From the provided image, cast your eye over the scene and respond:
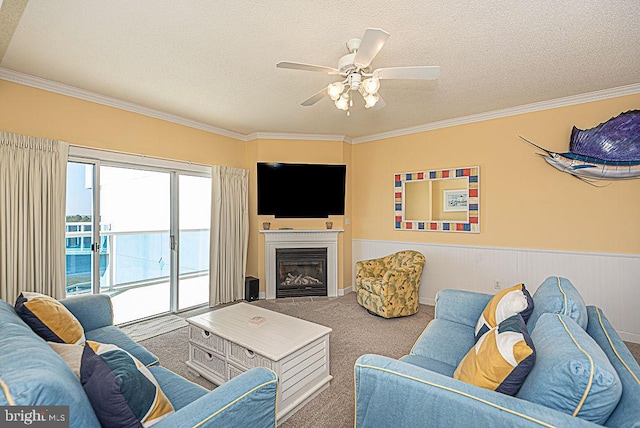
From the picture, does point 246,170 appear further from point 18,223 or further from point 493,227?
→ point 493,227

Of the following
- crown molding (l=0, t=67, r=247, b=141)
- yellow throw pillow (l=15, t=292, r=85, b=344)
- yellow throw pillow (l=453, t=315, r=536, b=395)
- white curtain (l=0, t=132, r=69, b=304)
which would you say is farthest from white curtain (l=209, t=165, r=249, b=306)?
yellow throw pillow (l=453, t=315, r=536, b=395)

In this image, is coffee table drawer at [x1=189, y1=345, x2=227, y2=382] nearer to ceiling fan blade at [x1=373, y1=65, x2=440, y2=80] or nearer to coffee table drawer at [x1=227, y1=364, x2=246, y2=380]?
coffee table drawer at [x1=227, y1=364, x2=246, y2=380]

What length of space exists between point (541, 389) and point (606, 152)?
137 inches

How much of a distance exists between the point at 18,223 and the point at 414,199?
186 inches

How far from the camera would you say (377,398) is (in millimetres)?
1408

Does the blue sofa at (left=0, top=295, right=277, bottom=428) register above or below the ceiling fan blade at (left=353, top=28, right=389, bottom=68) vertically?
below

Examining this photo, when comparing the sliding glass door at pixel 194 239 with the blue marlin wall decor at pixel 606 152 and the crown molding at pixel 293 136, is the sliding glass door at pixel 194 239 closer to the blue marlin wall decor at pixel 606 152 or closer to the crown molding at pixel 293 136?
the crown molding at pixel 293 136

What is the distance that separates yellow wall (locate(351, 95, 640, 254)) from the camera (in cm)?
341

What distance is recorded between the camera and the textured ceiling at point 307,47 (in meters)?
2.06

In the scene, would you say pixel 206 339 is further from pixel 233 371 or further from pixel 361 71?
pixel 361 71

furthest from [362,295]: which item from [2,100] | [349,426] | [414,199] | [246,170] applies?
[2,100]

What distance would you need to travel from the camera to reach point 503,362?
4.26ft

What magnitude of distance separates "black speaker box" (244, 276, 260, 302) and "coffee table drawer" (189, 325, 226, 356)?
2079 mm

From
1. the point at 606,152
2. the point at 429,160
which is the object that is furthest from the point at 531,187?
the point at 429,160
